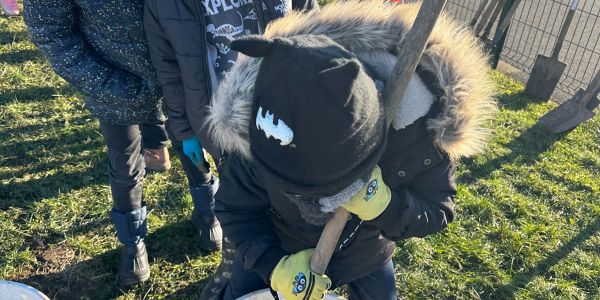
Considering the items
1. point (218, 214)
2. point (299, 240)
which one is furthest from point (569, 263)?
point (218, 214)

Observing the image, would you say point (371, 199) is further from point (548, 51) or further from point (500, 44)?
point (548, 51)

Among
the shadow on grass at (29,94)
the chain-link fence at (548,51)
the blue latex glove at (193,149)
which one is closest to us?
the blue latex glove at (193,149)

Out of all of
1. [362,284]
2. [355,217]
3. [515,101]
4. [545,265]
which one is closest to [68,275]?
[362,284]

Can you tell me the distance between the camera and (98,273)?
268cm

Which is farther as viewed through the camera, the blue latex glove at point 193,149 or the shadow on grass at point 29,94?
the shadow on grass at point 29,94

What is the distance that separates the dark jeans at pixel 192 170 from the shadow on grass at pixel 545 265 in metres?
1.50

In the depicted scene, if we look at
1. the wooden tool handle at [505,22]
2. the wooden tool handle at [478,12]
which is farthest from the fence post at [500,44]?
the wooden tool handle at [478,12]

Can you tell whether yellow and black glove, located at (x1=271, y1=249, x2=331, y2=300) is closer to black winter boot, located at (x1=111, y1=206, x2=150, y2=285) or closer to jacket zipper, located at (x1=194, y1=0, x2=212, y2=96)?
jacket zipper, located at (x1=194, y1=0, x2=212, y2=96)

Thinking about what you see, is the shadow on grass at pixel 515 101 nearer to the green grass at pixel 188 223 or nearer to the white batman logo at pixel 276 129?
the green grass at pixel 188 223

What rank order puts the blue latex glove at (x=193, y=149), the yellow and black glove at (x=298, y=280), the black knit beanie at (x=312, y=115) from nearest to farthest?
the black knit beanie at (x=312, y=115) < the yellow and black glove at (x=298, y=280) < the blue latex glove at (x=193, y=149)

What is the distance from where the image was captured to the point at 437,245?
117 inches

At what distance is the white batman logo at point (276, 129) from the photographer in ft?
4.17

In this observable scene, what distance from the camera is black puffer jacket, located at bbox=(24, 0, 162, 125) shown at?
6.59 ft

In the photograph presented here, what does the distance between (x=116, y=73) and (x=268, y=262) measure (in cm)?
103
